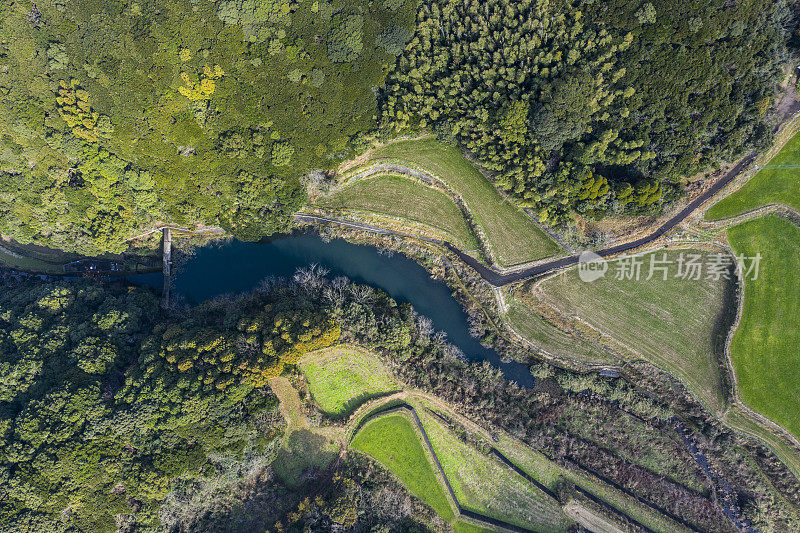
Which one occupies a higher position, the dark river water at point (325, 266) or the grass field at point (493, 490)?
the dark river water at point (325, 266)

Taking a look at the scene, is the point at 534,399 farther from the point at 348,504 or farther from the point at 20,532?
the point at 20,532

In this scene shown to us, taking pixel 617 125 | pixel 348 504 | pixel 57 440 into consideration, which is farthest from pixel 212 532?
pixel 617 125

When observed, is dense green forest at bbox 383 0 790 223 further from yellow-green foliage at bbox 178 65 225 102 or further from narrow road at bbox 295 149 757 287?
yellow-green foliage at bbox 178 65 225 102

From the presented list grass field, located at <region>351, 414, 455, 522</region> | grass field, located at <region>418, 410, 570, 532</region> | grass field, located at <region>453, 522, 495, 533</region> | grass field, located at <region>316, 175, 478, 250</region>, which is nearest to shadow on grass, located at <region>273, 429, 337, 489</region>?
grass field, located at <region>351, 414, 455, 522</region>

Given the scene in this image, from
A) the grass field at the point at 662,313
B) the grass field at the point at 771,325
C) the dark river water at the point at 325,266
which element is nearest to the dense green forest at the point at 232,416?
the dark river water at the point at 325,266

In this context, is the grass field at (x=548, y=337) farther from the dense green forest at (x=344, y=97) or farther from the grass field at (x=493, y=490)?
the grass field at (x=493, y=490)
